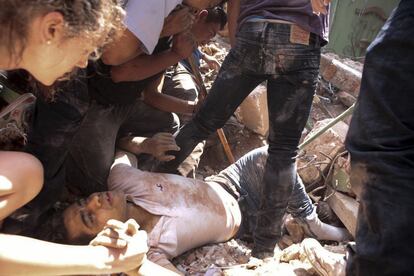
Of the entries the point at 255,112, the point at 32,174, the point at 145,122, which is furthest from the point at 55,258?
the point at 255,112

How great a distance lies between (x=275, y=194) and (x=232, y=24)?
1029mm

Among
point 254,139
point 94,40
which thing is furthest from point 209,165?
point 94,40

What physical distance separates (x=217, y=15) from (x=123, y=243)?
58.5 inches

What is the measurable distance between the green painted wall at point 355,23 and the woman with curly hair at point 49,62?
21.8 ft

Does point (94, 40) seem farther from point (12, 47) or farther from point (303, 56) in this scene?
point (303, 56)

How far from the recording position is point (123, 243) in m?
1.77

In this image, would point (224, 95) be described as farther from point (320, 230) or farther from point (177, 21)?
point (320, 230)

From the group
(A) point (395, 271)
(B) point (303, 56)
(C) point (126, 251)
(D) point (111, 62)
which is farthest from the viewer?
(B) point (303, 56)

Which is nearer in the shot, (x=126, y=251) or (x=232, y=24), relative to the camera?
(x=126, y=251)

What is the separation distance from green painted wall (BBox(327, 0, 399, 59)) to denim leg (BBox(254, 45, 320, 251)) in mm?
5592

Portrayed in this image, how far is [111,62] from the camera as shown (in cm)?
221

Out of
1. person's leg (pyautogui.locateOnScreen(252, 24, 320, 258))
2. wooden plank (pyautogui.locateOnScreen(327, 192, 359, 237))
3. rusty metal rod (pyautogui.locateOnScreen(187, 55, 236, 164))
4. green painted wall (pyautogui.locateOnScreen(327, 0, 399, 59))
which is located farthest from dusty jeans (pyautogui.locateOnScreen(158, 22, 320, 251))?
green painted wall (pyautogui.locateOnScreen(327, 0, 399, 59))

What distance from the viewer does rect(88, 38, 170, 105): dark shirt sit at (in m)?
A: 2.39

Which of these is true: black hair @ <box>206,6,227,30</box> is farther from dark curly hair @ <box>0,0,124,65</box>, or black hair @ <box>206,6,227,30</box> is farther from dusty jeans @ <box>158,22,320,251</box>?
dark curly hair @ <box>0,0,124,65</box>
